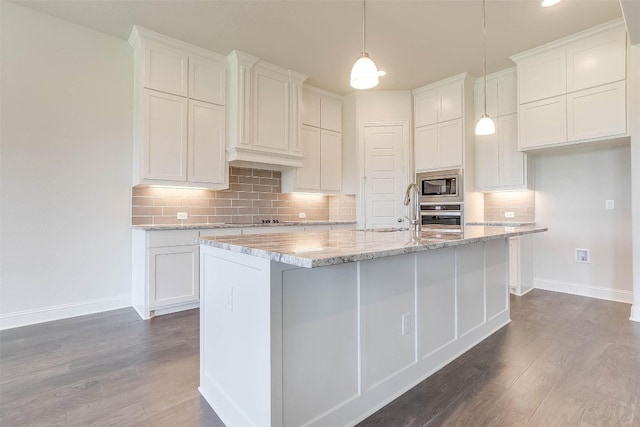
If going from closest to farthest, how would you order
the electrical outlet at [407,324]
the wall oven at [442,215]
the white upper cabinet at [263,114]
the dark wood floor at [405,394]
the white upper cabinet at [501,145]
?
the dark wood floor at [405,394]
the electrical outlet at [407,324]
the white upper cabinet at [263,114]
the white upper cabinet at [501,145]
the wall oven at [442,215]

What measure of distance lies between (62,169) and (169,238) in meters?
1.21

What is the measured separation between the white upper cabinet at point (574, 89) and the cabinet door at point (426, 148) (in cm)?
107

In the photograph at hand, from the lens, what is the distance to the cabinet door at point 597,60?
3.15m

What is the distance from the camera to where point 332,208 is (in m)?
5.24

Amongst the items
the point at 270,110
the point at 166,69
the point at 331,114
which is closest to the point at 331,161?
the point at 331,114

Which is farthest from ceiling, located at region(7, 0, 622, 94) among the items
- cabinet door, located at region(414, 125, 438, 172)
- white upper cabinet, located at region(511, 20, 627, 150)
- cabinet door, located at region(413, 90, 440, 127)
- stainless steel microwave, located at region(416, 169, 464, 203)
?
stainless steel microwave, located at region(416, 169, 464, 203)

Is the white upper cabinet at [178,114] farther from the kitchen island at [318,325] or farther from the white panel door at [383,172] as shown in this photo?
the white panel door at [383,172]

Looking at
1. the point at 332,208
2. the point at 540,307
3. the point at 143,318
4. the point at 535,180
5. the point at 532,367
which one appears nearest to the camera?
the point at 532,367

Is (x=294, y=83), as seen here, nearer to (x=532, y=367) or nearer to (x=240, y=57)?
(x=240, y=57)

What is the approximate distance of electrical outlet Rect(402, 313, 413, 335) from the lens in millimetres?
1809

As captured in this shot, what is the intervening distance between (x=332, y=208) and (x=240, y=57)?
8.44 feet

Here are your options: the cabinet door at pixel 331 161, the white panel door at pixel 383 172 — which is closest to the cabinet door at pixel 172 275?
the cabinet door at pixel 331 161

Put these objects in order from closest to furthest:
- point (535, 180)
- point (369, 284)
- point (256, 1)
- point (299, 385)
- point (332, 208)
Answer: point (299, 385), point (369, 284), point (256, 1), point (535, 180), point (332, 208)

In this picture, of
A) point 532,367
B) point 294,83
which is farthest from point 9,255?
point 532,367
